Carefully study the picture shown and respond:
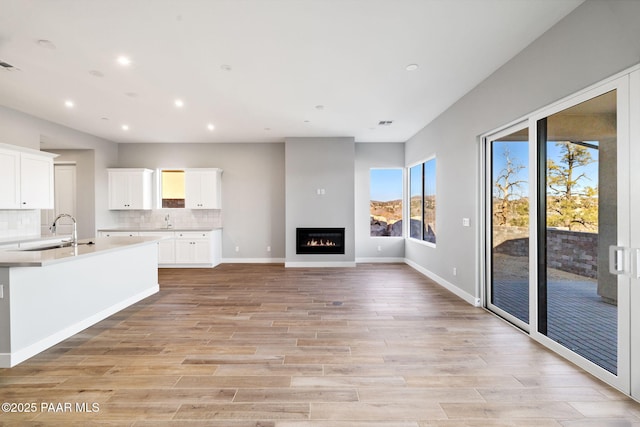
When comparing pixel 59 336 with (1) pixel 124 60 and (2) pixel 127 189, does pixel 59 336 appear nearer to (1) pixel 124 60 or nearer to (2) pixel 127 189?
(1) pixel 124 60

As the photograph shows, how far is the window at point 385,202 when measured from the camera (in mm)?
7312

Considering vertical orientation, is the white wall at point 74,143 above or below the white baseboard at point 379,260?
above

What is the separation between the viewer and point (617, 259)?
6.63 ft

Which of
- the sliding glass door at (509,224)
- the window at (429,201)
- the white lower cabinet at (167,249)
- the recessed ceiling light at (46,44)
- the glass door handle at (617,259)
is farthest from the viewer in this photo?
the white lower cabinet at (167,249)

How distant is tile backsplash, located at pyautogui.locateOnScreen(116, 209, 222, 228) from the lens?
23.2ft

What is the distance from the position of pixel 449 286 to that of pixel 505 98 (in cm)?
285

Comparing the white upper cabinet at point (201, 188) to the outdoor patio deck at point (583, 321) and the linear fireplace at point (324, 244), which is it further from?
the outdoor patio deck at point (583, 321)

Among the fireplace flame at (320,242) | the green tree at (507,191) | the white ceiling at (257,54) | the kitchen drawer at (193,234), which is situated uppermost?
the white ceiling at (257,54)

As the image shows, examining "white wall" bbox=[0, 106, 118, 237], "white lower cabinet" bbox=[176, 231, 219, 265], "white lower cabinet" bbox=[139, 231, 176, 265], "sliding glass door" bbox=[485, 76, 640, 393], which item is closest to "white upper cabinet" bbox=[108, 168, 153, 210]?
"white wall" bbox=[0, 106, 118, 237]

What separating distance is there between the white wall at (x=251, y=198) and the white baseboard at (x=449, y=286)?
3.19 m

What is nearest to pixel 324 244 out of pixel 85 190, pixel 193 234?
pixel 193 234

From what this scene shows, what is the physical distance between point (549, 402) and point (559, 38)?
2.87m

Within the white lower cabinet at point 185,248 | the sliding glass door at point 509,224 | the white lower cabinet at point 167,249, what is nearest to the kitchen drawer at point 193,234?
the white lower cabinet at point 185,248

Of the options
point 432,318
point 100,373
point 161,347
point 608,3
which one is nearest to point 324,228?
point 432,318
